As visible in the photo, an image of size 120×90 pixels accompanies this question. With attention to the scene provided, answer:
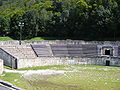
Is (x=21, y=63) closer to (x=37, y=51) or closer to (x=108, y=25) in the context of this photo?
(x=37, y=51)

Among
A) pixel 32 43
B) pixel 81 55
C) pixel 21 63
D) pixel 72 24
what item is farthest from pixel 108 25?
pixel 21 63

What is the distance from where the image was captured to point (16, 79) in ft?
103

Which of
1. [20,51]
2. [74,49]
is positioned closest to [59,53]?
[74,49]

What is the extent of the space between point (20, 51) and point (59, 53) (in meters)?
8.51

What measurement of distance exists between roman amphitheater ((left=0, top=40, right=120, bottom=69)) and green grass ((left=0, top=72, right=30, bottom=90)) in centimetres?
612

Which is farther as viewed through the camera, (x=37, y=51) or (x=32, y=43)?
(x=32, y=43)

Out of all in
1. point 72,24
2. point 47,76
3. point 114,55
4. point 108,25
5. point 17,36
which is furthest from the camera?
point 17,36

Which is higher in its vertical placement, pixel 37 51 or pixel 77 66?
pixel 37 51

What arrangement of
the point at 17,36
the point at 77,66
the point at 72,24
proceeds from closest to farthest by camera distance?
the point at 77,66 → the point at 72,24 → the point at 17,36

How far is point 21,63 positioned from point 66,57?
9.83m

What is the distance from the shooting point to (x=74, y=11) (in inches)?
2889

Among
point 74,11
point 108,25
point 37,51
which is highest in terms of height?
point 74,11

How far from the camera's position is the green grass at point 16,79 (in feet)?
93.1

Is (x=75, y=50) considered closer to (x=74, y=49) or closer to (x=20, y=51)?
(x=74, y=49)
